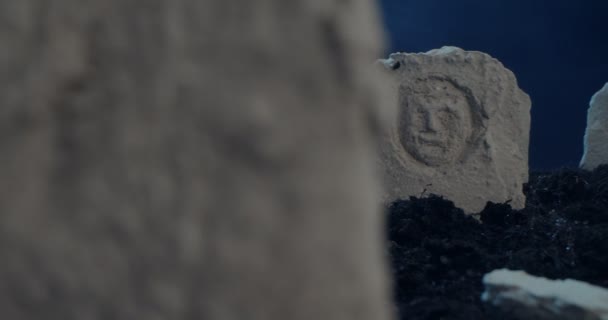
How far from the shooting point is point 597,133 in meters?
4.49

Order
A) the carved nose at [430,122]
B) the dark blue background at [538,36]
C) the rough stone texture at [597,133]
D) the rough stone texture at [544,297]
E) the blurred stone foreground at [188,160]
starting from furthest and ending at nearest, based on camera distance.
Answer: the dark blue background at [538,36], the rough stone texture at [597,133], the carved nose at [430,122], the rough stone texture at [544,297], the blurred stone foreground at [188,160]

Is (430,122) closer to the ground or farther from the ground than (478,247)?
farther from the ground

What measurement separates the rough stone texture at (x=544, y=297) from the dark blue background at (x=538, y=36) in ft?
17.0

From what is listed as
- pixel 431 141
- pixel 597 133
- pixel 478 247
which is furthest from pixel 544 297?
pixel 597 133

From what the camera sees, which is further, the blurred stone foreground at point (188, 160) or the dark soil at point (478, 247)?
the dark soil at point (478, 247)

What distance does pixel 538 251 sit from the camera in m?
2.03

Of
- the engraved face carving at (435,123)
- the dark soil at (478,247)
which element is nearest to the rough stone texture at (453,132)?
the engraved face carving at (435,123)

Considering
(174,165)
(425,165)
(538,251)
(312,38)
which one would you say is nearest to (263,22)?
(312,38)

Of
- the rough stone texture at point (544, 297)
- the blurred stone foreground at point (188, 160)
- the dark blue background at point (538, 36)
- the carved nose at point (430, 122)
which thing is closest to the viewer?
the blurred stone foreground at point (188, 160)

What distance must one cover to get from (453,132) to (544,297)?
1672mm

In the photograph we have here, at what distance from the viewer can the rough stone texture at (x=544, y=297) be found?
4.02ft

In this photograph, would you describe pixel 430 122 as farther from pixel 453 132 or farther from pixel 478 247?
pixel 478 247

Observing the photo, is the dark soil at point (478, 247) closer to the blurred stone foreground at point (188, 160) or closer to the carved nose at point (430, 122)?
the carved nose at point (430, 122)

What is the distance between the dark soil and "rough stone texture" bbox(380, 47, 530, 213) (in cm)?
17
